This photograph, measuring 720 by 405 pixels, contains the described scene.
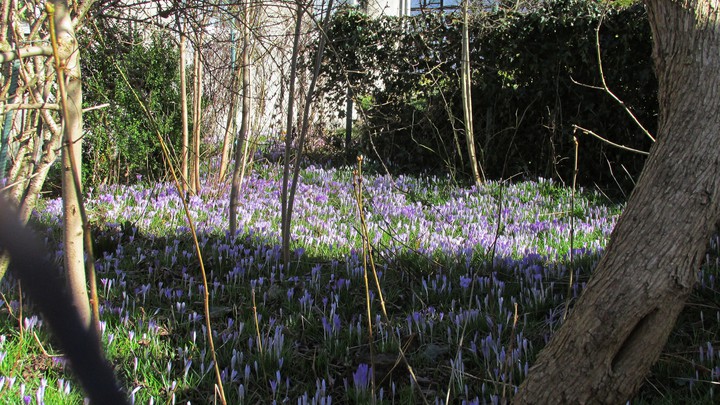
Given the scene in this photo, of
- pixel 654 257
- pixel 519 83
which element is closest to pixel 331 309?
pixel 654 257

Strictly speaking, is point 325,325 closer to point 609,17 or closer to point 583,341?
point 583,341

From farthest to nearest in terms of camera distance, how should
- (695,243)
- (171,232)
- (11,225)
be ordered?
(171,232)
(695,243)
(11,225)

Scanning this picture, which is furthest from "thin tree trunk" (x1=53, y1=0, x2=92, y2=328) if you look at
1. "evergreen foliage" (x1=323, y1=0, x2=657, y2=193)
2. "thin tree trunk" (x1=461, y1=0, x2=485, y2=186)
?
"thin tree trunk" (x1=461, y1=0, x2=485, y2=186)

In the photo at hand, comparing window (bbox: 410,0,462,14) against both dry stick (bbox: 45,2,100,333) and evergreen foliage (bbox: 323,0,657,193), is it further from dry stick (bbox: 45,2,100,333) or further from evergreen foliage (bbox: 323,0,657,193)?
dry stick (bbox: 45,2,100,333)

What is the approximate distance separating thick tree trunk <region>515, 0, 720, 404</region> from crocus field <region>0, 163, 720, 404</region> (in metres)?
0.19

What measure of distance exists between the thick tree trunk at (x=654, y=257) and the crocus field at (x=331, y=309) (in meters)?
0.19

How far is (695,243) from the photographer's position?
188cm

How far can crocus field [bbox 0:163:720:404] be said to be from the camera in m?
2.39

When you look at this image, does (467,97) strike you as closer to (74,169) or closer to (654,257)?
(654,257)

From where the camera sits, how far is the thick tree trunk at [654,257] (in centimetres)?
184

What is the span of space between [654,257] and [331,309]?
1.70 m

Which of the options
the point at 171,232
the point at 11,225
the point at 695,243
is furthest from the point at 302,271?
the point at 11,225

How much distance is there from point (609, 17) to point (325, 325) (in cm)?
581

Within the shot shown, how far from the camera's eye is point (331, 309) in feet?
10.2
